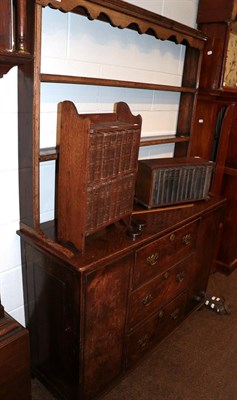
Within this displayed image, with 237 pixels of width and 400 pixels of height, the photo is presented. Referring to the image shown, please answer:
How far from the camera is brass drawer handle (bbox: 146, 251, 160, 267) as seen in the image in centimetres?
166

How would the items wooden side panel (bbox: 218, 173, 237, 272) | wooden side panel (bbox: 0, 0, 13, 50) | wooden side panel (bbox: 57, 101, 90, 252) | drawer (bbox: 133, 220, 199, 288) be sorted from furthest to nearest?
wooden side panel (bbox: 218, 173, 237, 272) → drawer (bbox: 133, 220, 199, 288) → wooden side panel (bbox: 57, 101, 90, 252) → wooden side panel (bbox: 0, 0, 13, 50)

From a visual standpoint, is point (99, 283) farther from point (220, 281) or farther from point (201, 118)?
point (220, 281)

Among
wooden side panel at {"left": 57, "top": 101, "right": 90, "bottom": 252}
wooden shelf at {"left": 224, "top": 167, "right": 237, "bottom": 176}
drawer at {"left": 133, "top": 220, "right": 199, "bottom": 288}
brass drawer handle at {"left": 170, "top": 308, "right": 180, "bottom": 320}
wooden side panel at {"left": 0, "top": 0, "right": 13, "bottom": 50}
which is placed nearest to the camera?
wooden side panel at {"left": 0, "top": 0, "right": 13, "bottom": 50}

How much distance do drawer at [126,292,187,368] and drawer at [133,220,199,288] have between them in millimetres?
314

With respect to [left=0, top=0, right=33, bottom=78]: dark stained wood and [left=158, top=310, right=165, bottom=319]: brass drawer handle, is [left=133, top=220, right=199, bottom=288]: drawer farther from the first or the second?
[left=0, top=0, right=33, bottom=78]: dark stained wood

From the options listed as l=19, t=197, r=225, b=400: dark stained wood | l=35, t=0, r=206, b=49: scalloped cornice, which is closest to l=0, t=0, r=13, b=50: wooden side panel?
l=35, t=0, r=206, b=49: scalloped cornice

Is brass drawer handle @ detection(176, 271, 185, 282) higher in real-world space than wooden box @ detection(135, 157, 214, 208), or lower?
lower

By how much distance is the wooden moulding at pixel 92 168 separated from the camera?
1272mm

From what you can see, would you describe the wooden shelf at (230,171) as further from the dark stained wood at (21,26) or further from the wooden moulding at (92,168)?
the dark stained wood at (21,26)

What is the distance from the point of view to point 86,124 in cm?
122

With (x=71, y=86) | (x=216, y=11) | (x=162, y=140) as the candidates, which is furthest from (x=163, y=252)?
(x=216, y=11)

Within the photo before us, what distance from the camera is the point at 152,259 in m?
1.68

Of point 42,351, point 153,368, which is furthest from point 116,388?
point 42,351

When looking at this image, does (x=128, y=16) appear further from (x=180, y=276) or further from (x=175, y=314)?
(x=175, y=314)
